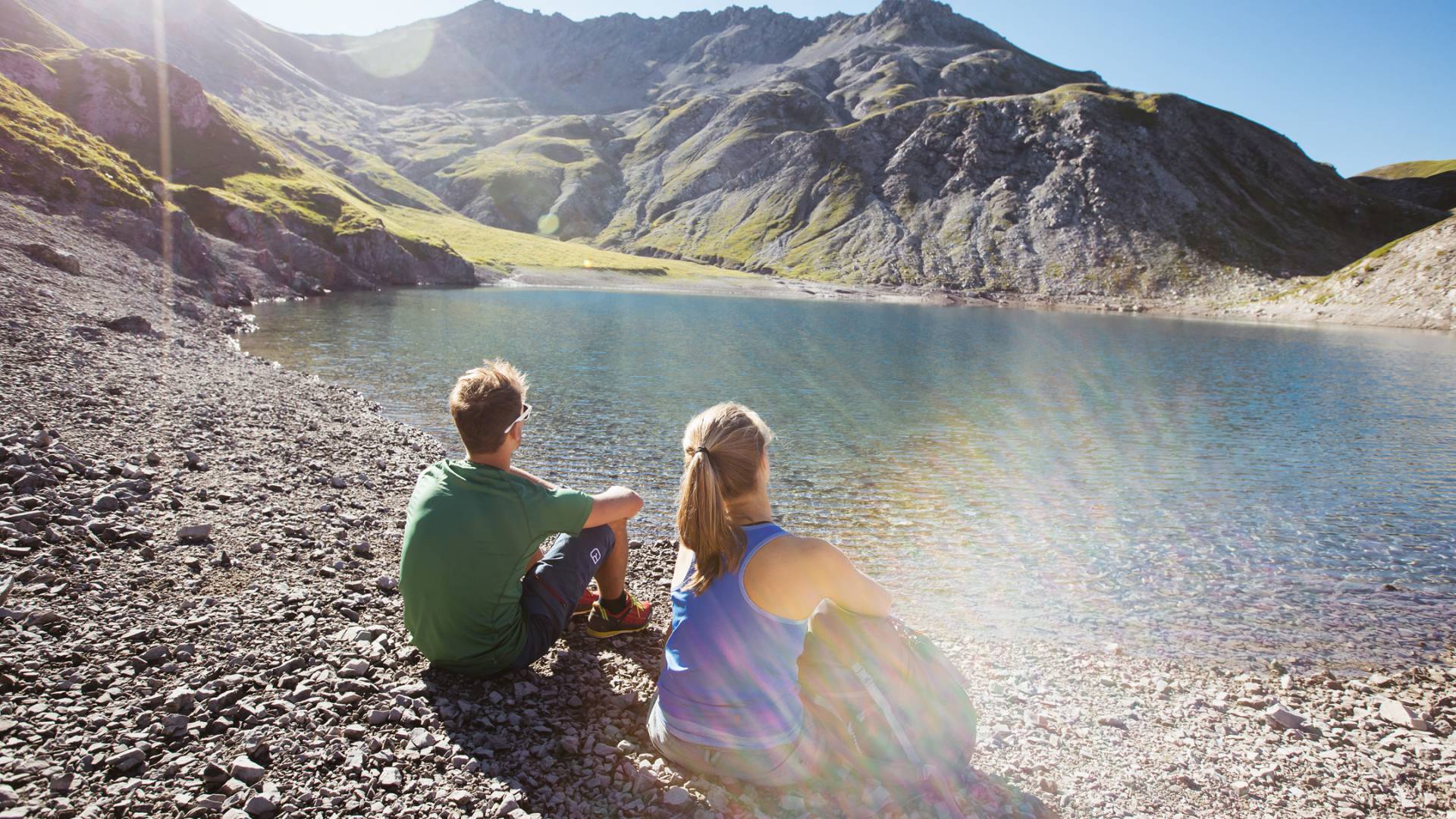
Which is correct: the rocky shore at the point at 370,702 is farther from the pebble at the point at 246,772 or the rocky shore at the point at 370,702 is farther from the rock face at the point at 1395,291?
the rock face at the point at 1395,291

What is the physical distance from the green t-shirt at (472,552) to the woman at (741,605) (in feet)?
5.99

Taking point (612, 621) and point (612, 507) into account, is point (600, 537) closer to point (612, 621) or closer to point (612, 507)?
point (612, 507)

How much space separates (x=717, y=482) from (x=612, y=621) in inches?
175

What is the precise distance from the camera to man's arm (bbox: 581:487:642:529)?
24.4 feet

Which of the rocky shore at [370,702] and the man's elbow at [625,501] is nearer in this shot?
the rocky shore at [370,702]

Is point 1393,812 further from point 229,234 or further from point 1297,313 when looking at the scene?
point 1297,313

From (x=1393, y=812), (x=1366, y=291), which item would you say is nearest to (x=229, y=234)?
(x=1393, y=812)

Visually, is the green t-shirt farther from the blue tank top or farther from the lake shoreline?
the lake shoreline

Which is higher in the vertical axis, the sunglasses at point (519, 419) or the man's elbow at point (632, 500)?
the sunglasses at point (519, 419)

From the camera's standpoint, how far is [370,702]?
6.85 metres

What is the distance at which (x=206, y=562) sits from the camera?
992 cm

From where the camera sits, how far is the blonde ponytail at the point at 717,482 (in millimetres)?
5555

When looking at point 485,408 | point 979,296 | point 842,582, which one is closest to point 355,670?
point 485,408

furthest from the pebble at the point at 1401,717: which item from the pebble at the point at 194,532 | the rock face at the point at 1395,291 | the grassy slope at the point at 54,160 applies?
the rock face at the point at 1395,291
